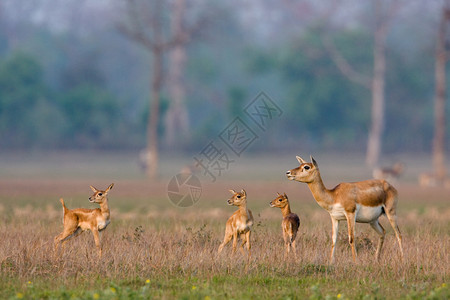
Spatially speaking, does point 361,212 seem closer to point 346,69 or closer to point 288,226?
point 288,226

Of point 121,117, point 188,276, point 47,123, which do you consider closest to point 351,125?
point 121,117

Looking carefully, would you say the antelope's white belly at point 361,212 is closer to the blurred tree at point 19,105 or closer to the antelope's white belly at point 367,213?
the antelope's white belly at point 367,213

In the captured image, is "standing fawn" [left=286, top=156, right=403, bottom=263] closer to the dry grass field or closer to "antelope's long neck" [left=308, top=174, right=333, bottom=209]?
"antelope's long neck" [left=308, top=174, right=333, bottom=209]

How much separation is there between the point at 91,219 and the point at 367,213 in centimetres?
483

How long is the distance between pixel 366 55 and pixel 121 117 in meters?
25.2

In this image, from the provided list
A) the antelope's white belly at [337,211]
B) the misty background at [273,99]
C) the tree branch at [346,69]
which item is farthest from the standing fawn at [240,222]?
the tree branch at [346,69]

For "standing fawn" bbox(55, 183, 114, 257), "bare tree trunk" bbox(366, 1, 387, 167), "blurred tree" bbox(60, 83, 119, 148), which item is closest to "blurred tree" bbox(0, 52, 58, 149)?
"blurred tree" bbox(60, 83, 119, 148)

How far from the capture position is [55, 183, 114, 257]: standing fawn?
13008 mm

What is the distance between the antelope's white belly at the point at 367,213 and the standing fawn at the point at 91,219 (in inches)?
172

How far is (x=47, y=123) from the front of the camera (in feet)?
221

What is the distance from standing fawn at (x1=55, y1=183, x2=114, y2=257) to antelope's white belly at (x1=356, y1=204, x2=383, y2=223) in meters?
→ 4.37

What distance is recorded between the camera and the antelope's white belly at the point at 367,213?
13.3 metres

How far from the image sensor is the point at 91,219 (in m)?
13.1

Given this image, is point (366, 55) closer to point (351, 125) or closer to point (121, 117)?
point (351, 125)
